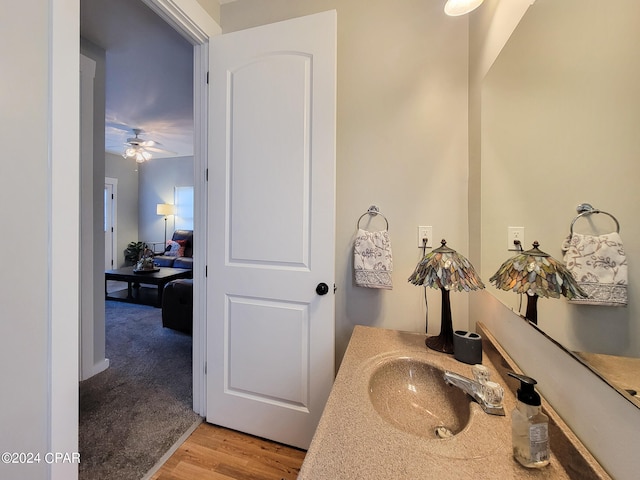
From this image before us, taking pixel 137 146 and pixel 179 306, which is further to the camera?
pixel 137 146

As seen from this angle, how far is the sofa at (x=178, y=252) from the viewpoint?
488 cm

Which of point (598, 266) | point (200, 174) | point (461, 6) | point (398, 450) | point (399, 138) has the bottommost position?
point (398, 450)

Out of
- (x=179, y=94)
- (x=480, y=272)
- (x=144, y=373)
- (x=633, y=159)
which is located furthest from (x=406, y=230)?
(x=179, y=94)

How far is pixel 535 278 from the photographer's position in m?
0.73

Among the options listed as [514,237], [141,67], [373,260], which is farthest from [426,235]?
[141,67]

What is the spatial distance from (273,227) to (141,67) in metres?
2.43

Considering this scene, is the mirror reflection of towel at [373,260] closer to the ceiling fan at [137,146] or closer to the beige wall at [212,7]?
the beige wall at [212,7]

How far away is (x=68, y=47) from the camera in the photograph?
862 millimetres

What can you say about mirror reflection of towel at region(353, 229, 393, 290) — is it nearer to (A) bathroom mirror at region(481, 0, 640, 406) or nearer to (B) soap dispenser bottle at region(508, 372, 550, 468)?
(A) bathroom mirror at region(481, 0, 640, 406)

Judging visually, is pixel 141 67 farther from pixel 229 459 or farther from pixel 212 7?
pixel 229 459

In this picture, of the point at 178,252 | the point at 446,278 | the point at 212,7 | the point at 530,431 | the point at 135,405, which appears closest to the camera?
the point at 530,431

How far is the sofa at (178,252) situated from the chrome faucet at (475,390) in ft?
15.6

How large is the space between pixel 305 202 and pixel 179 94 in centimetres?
272

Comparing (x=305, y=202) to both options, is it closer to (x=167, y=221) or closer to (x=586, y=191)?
(x=586, y=191)
